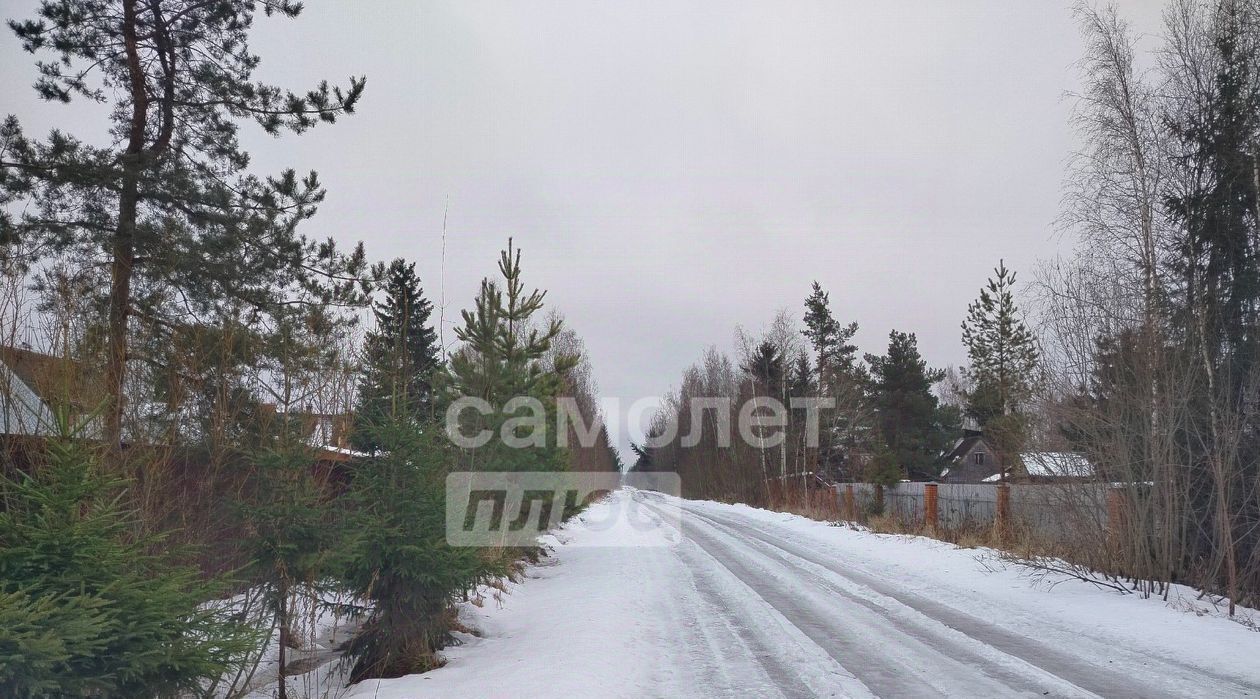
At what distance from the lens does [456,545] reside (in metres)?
8.88

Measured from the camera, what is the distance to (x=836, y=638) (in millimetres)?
9023

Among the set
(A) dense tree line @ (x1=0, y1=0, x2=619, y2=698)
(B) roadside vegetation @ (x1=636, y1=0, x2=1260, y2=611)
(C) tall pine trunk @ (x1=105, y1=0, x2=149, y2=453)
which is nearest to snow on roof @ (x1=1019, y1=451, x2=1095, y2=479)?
(B) roadside vegetation @ (x1=636, y1=0, x2=1260, y2=611)

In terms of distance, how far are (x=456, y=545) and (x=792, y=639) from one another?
400cm

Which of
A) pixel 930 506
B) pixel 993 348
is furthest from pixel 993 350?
pixel 930 506

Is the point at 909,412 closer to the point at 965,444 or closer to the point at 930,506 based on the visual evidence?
the point at 965,444

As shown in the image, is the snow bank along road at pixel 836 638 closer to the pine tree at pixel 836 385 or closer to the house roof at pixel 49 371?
the house roof at pixel 49 371

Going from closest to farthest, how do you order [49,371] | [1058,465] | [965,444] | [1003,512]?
1. [49,371]
2. [1058,465]
3. [1003,512]
4. [965,444]

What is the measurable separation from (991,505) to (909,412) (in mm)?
26476

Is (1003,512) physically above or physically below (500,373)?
below

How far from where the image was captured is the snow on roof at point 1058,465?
11969 millimetres

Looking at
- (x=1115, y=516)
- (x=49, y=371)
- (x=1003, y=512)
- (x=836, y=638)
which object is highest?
(x=49, y=371)

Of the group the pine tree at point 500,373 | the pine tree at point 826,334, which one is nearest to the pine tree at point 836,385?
Answer: the pine tree at point 826,334

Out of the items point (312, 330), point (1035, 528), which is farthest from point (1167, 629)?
point (312, 330)

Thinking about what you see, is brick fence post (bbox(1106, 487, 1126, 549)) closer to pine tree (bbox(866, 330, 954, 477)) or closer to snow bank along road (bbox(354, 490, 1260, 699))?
snow bank along road (bbox(354, 490, 1260, 699))
